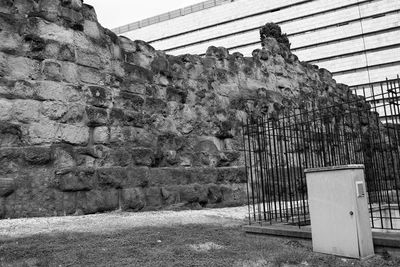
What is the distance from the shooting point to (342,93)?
1570 cm

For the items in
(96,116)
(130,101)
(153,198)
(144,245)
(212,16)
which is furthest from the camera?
(212,16)

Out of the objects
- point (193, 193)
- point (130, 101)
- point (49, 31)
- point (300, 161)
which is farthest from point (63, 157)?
point (300, 161)

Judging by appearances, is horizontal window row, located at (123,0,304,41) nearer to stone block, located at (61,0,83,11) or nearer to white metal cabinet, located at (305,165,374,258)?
stone block, located at (61,0,83,11)

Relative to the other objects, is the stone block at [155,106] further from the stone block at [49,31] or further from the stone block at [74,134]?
the stone block at [49,31]

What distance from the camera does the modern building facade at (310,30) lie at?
43406mm

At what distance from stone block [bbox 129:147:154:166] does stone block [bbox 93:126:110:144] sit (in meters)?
0.54

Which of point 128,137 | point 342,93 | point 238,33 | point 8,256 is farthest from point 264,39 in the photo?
point 238,33

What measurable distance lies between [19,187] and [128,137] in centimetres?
231

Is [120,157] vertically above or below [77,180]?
above

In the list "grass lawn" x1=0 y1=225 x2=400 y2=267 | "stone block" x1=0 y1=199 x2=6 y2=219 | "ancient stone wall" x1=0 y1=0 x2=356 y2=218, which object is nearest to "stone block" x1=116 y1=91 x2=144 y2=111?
"ancient stone wall" x1=0 y1=0 x2=356 y2=218

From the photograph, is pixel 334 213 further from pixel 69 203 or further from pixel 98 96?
pixel 98 96

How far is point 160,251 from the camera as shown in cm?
443

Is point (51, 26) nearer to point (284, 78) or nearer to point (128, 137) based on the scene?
point (128, 137)

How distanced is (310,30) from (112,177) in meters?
45.2
